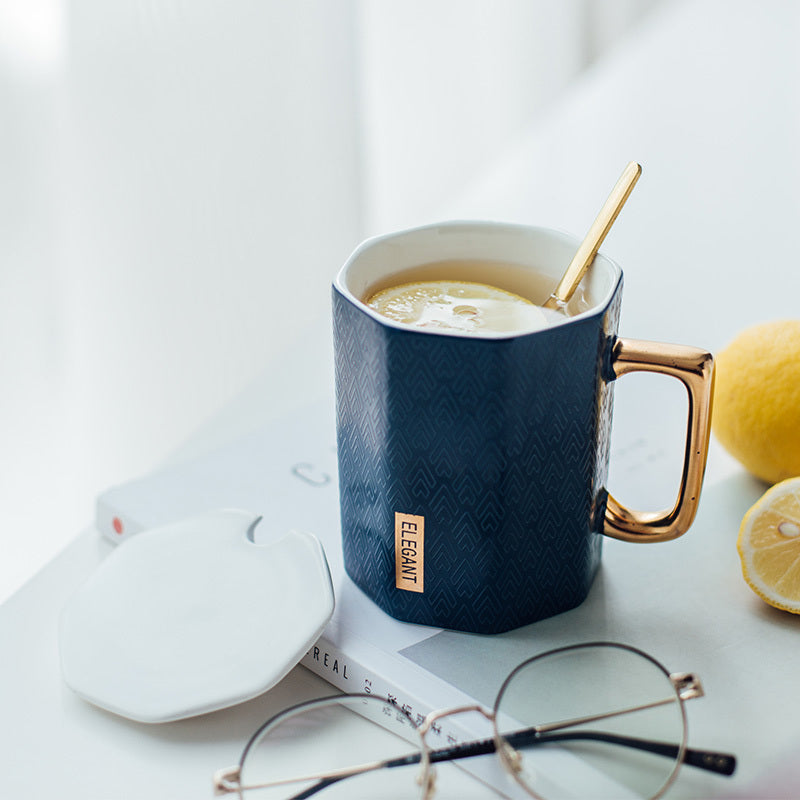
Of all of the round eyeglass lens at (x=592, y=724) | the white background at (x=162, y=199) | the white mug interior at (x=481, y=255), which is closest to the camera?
the round eyeglass lens at (x=592, y=724)

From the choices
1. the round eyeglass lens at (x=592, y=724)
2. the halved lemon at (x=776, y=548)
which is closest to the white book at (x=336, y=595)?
the round eyeglass lens at (x=592, y=724)

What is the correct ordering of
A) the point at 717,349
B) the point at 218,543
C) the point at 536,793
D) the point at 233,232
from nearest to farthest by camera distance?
the point at 536,793
the point at 218,543
the point at 717,349
the point at 233,232

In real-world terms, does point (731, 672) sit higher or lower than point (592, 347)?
lower

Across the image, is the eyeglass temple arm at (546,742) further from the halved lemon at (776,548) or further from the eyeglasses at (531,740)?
the halved lemon at (776,548)

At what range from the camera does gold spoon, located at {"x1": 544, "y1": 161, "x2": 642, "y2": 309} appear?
56cm

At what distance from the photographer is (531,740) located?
0.49 meters

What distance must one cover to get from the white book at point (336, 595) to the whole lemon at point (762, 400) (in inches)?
7.8

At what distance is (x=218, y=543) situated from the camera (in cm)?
62

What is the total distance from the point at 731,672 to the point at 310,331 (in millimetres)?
535

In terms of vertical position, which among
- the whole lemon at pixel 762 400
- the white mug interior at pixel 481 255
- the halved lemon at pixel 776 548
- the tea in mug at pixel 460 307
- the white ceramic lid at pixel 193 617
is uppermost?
the white mug interior at pixel 481 255

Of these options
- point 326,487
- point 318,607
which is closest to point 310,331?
point 326,487

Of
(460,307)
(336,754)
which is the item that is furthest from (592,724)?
(460,307)

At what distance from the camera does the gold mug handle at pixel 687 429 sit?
523 millimetres

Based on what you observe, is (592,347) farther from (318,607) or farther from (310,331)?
(310,331)
